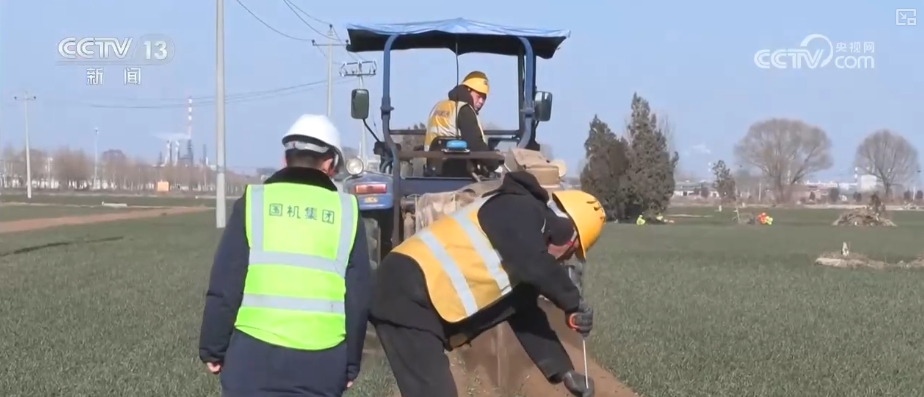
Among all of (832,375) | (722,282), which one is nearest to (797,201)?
(722,282)

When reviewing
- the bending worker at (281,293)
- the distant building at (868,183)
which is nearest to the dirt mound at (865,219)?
the bending worker at (281,293)

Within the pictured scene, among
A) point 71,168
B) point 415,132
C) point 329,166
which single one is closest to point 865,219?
point 415,132

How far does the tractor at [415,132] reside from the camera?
1027 cm

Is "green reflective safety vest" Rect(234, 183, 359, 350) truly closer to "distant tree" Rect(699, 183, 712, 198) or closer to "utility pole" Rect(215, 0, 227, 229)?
"utility pole" Rect(215, 0, 227, 229)

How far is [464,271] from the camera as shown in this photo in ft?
18.2

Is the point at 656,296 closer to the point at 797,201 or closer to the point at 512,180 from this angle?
the point at 512,180

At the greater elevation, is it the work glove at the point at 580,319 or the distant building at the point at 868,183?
the work glove at the point at 580,319

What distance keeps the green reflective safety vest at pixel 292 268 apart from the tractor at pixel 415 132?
4.72m

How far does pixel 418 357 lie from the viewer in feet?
18.2

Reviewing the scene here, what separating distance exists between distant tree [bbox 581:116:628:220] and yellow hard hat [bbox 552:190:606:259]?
72576 millimetres

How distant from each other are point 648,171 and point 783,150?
7609cm

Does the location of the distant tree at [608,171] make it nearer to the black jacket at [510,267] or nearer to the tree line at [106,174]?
the black jacket at [510,267]

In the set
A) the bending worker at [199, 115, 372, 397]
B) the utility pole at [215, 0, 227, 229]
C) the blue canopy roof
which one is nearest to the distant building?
the utility pole at [215, 0, 227, 229]

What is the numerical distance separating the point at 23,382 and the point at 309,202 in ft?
17.8
